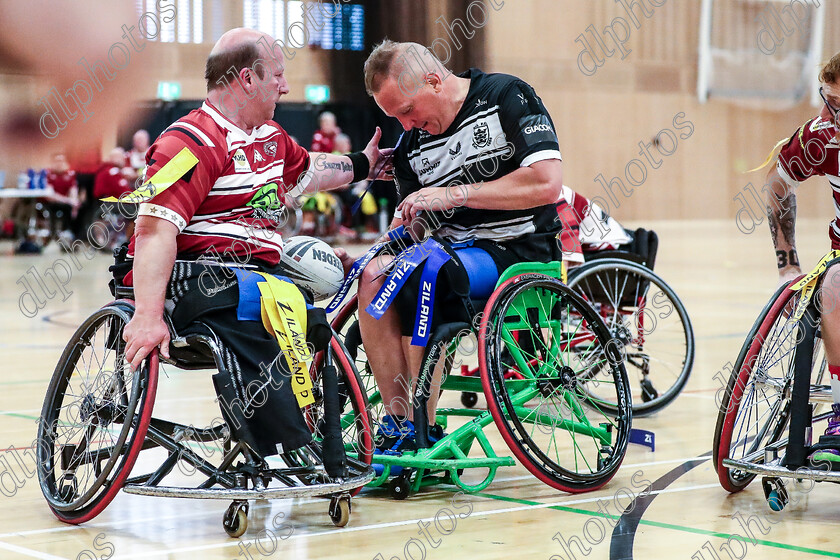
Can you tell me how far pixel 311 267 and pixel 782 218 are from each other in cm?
140

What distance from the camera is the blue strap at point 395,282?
302 cm

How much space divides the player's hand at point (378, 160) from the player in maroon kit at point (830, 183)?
1.15 metres

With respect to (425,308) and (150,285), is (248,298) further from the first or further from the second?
(425,308)

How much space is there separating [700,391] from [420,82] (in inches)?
99.5

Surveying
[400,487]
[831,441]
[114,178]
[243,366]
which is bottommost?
[400,487]

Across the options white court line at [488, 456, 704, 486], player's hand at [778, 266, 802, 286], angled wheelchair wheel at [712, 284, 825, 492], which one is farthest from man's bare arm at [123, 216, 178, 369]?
player's hand at [778, 266, 802, 286]

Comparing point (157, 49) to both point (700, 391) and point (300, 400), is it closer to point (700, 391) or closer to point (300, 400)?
point (700, 391)

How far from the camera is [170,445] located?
2.64 m

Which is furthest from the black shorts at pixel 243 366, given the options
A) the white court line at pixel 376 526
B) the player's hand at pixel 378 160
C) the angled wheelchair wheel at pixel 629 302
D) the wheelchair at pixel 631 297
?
the angled wheelchair wheel at pixel 629 302

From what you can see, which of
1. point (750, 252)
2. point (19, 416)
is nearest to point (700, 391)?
point (19, 416)

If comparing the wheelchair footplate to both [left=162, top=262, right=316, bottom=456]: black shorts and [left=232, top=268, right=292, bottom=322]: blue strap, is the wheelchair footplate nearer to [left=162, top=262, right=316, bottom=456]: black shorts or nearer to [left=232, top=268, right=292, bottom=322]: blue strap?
[left=162, top=262, right=316, bottom=456]: black shorts

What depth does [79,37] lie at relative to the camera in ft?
45.4

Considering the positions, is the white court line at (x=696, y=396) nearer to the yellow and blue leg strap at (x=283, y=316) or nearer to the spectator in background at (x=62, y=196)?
the yellow and blue leg strap at (x=283, y=316)

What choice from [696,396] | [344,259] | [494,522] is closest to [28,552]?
[494,522]
